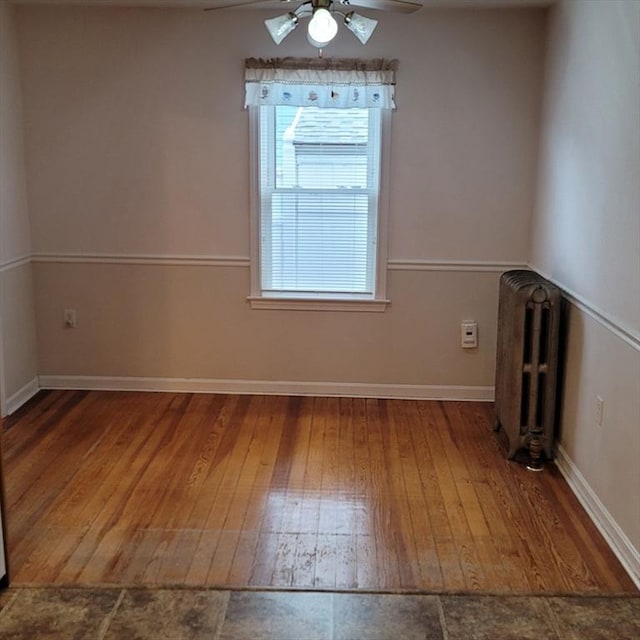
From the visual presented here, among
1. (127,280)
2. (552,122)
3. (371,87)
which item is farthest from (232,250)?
(552,122)

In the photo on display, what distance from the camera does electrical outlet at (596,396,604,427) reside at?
3051 mm

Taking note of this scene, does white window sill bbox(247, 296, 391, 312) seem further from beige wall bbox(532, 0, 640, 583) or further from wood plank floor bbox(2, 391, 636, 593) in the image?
beige wall bbox(532, 0, 640, 583)

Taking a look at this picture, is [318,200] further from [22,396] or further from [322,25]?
[22,396]

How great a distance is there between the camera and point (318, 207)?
446cm

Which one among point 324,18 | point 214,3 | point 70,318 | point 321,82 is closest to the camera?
point 324,18

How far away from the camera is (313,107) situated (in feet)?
14.0

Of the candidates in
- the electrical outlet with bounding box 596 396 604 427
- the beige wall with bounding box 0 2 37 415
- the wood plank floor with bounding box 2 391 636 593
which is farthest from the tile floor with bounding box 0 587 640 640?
the beige wall with bounding box 0 2 37 415

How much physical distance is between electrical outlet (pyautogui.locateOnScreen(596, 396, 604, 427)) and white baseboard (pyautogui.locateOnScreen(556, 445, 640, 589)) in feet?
1.04

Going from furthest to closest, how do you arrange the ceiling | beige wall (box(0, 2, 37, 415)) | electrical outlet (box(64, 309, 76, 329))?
electrical outlet (box(64, 309, 76, 329))
beige wall (box(0, 2, 37, 415))
the ceiling

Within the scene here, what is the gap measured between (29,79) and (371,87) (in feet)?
6.75

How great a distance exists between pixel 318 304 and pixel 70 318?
162 centimetres

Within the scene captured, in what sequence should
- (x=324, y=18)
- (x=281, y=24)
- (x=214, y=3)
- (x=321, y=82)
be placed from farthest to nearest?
(x=321, y=82) < (x=214, y=3) < (x=281, y=24) < (x=324, y=18)

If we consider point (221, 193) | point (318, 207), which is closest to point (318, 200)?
point (318, 207)

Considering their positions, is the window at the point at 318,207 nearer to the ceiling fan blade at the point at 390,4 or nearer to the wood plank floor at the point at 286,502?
the wood plank floor at the point at 286,502
